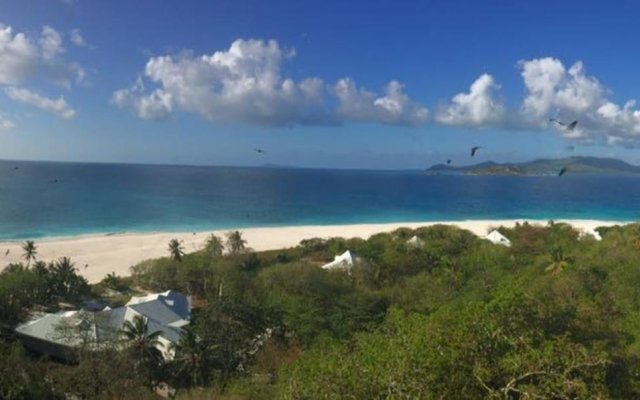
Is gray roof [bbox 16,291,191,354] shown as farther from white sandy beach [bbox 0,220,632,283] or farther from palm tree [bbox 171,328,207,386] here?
white sandy beach [bbox 0,220,632,283]

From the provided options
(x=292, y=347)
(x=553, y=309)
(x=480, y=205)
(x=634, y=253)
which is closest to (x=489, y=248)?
(x=634, y=253)

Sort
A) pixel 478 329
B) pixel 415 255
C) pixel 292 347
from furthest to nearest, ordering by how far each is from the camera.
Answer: pixel 415 255 → pixel 292 347 → pixel 478 329

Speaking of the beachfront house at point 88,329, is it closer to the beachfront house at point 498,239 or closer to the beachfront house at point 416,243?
the beachfront house at point 416,243

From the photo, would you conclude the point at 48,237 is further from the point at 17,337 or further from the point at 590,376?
the point at 590,376

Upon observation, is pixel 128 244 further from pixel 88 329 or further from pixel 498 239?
pixel 498 239

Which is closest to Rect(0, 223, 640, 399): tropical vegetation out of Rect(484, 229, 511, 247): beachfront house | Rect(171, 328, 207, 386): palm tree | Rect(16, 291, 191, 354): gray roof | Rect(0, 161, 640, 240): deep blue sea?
Rect(171, 328, 207, 386): palm tree
